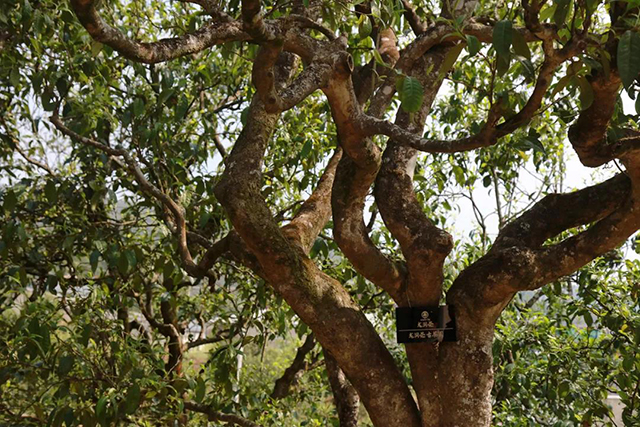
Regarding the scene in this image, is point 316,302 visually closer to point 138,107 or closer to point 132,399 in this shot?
point 132,399

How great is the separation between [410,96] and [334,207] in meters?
0.66

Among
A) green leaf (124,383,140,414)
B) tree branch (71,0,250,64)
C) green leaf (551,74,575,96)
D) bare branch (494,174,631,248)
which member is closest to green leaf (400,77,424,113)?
green leaf (551,74,575,96)

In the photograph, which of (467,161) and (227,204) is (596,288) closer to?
(467,161)

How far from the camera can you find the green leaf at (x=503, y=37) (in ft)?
5.18

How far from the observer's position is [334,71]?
7.20 feet

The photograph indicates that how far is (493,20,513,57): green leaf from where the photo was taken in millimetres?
1579

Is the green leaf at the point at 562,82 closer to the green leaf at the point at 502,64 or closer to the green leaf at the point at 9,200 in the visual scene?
the green leaf at the point at 502,64

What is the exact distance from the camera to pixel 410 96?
72.0 inches

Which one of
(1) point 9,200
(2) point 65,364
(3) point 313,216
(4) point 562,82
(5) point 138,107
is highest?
(5) point 138,107

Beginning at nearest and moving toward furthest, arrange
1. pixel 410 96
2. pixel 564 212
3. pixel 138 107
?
pixel 410 96 → pixel 564 212 → pixel 138 107

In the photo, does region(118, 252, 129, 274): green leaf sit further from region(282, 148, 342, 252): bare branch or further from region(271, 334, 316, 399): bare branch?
region(271, 334, 316, 399): bare branch

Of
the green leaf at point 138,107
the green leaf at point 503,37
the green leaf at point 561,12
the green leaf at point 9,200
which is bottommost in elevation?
the green leaf at point 503,37

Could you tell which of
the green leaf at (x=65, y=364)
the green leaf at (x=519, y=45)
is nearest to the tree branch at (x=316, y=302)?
the green leaf at (x=519, y=45)

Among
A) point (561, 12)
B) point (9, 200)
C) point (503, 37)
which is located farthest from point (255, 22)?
point (9, 200)
